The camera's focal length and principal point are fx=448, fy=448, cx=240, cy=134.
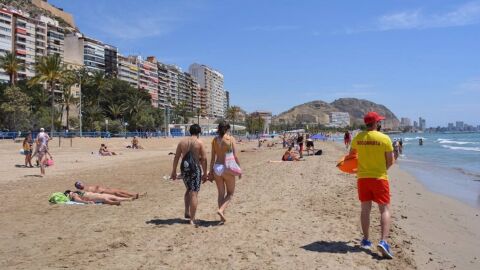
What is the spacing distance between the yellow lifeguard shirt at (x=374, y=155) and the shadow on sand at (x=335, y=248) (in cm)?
87

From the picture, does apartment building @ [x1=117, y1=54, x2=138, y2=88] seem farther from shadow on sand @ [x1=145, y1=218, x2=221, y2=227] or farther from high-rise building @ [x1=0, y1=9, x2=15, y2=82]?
shadow on sand @ [x1=145, y1=218, x2=221, y2=227]

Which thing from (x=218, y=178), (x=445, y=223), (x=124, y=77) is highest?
(x=124, y=77)

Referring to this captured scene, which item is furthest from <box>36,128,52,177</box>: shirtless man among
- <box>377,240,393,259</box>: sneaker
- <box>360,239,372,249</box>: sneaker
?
<box>377,240,393,259</box>: sneaker

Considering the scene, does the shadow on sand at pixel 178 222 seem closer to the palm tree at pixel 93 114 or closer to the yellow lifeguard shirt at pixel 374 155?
the yellow lifeguard shirt at pixel 374 155

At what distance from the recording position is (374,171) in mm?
5137

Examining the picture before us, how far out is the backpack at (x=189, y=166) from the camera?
645 centimetres

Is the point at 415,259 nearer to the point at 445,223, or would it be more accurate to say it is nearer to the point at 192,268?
the point at 192,268

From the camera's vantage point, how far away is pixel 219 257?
4.99 meters

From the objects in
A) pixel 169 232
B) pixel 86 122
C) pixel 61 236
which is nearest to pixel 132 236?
pixel 169 232

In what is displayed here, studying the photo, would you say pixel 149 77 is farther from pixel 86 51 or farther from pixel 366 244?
pixel 366 244

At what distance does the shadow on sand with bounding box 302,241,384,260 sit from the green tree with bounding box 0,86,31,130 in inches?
2122

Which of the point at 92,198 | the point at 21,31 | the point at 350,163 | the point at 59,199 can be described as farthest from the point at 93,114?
the point at 350,163

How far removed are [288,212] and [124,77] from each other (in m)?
124

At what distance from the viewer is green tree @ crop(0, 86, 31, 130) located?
52.6 m
